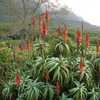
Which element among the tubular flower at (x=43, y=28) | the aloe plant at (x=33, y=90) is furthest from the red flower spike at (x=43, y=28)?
the aloe plant at (x=33, y=90)

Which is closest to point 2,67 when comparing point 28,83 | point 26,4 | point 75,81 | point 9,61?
point 9,61

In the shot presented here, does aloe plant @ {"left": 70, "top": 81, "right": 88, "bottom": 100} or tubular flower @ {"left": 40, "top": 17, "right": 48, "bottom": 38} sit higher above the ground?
tubular flower @ {"left": 40, "top": 17, "right": 48, "bottom": 38}

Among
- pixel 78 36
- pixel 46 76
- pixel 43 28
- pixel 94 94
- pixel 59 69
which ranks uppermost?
pixel 43 28

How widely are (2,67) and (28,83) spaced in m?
1.53

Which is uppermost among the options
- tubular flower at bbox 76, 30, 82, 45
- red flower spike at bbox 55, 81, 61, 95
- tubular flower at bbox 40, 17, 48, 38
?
tubular flower at bbox 40, 17, 48, 38

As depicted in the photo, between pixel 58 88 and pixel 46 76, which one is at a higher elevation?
pixel 46 76

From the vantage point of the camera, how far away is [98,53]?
282 inches

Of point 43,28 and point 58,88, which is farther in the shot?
point 43,28

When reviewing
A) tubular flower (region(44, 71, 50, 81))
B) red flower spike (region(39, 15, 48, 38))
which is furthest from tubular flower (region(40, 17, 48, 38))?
tubular flower (region(44, 71, 50, 81))

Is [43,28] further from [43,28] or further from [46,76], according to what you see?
[46,76]

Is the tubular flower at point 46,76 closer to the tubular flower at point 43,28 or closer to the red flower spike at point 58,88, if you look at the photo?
the red flower spike at point 58,88

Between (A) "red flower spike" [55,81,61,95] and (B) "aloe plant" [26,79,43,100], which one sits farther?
(B) "aloe plant" [26,79,43,100]

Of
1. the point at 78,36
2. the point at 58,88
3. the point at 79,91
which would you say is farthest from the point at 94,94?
the point at 78,36

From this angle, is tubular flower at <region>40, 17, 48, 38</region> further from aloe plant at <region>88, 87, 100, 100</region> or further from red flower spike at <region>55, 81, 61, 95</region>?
aloe plant at <region>88, 87, 100, 100</region>
